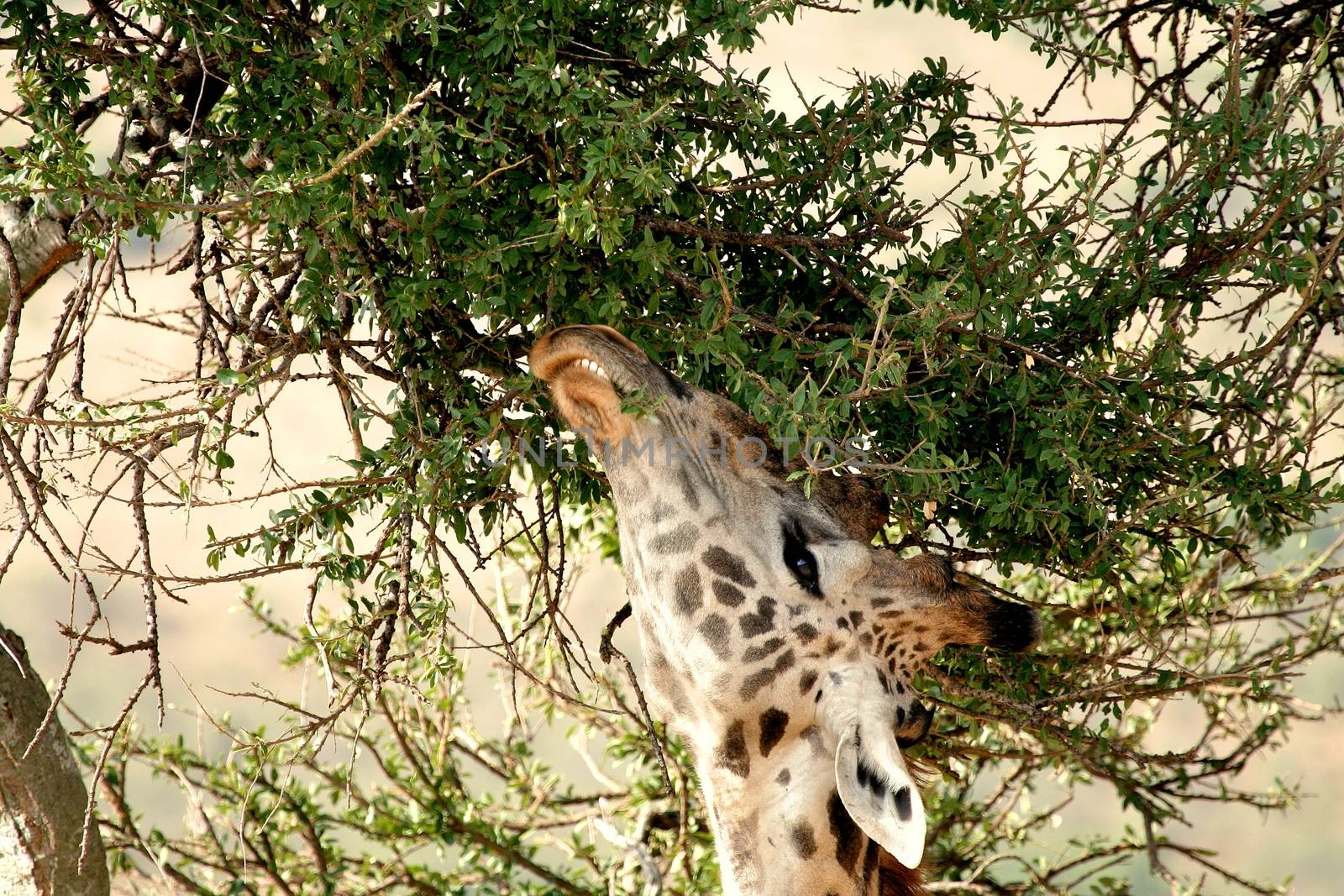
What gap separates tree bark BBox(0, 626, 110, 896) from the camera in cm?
308

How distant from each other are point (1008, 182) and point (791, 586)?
96cm

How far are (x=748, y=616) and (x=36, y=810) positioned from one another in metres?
1.94

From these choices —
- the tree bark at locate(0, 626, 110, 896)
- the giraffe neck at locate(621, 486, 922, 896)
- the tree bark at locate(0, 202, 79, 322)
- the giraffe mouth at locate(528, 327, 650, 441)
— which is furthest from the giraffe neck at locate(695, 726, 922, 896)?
the tree bark at locate(0, 202, 79, 322)

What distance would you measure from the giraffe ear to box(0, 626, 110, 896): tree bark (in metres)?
1.97

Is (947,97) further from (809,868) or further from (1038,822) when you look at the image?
(1038,822)

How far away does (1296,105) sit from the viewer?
2.74 meters

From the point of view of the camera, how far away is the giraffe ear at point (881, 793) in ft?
6.84

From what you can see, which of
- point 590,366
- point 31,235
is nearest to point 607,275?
point 590,366

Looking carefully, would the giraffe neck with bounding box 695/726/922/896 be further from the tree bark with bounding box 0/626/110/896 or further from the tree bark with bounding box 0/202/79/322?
the tree bark with bounding box 0/202/79/322

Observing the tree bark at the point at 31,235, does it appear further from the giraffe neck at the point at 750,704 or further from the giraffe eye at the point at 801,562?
the giraffe eye at the point at 801,562

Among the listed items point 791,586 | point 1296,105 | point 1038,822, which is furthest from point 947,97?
point 1038,822

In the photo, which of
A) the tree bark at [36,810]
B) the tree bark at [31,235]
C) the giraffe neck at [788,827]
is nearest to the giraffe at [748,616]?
the giraffe neck at [788,827]

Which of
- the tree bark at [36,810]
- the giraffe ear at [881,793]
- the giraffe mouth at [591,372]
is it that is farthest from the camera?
the tree bark at [36,810]

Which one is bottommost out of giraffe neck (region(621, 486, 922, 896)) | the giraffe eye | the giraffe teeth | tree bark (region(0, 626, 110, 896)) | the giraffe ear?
the giraffe ear
